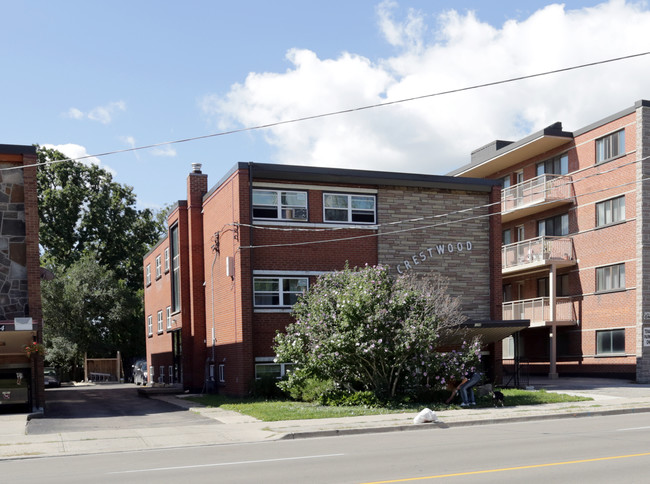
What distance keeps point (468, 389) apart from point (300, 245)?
28.6ft

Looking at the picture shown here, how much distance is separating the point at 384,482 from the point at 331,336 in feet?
38.4

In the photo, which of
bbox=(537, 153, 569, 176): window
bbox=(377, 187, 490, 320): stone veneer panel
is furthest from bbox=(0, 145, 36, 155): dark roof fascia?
bbox=(537, 153, 569, 176): window

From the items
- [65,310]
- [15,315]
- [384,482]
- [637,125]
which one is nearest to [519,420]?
[384,482]

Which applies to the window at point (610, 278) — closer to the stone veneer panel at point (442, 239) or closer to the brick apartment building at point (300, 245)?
the brick apartment building at point (300, 245)

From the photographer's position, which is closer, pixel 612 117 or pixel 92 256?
pixel 612 117

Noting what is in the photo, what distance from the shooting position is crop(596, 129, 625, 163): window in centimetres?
3350

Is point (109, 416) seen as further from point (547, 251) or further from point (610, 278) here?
point (610, 278)

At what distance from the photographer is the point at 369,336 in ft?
68.0

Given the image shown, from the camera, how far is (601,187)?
115 ft

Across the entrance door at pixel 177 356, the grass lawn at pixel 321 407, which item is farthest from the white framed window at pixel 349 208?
the entrance door at pixel 177 356

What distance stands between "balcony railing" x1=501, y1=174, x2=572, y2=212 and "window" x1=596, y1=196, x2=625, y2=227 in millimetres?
1923

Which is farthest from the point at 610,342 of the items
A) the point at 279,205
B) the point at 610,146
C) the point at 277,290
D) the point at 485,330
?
the point at 279,205

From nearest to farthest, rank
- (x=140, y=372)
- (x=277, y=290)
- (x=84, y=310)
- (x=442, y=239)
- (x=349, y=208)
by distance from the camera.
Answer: (x=277, y=290), (x=349, y=208), (x=442, y=239), (x=140, y=372), (x=84, y=310)

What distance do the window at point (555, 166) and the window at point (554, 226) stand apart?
7.52 feet
